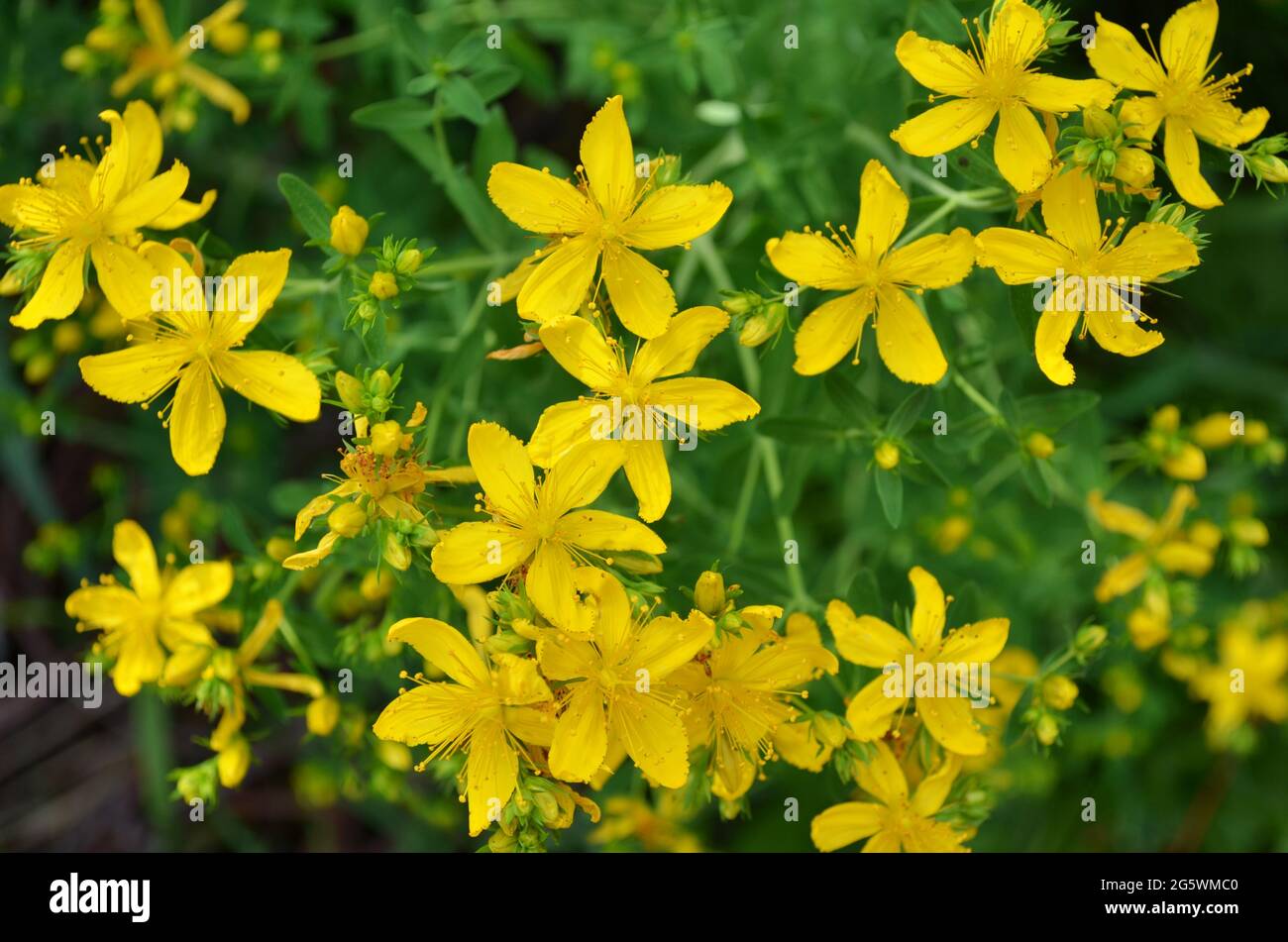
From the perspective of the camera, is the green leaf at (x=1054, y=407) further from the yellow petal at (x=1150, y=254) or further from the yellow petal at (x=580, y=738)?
the yellow petal at (x=580, y=738)

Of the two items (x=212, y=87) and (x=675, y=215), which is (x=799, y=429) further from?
(x=212, y=87)

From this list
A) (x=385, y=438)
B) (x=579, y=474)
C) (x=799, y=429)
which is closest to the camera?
(x=385, y=438)

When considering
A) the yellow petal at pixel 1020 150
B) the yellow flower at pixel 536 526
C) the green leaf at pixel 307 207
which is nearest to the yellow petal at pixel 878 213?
the yellow petal at pixel 1020 150

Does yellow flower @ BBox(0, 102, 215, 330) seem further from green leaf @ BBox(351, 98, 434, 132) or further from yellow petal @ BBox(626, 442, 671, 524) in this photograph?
yellow petal @ BBox(626, 442, 671, 524)

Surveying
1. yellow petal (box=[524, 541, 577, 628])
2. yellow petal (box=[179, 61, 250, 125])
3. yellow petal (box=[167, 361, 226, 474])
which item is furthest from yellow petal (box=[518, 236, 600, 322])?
yellow petal (box=[179, 61, 250, 125])

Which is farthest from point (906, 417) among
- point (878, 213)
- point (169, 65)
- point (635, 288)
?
point (169, 65)
